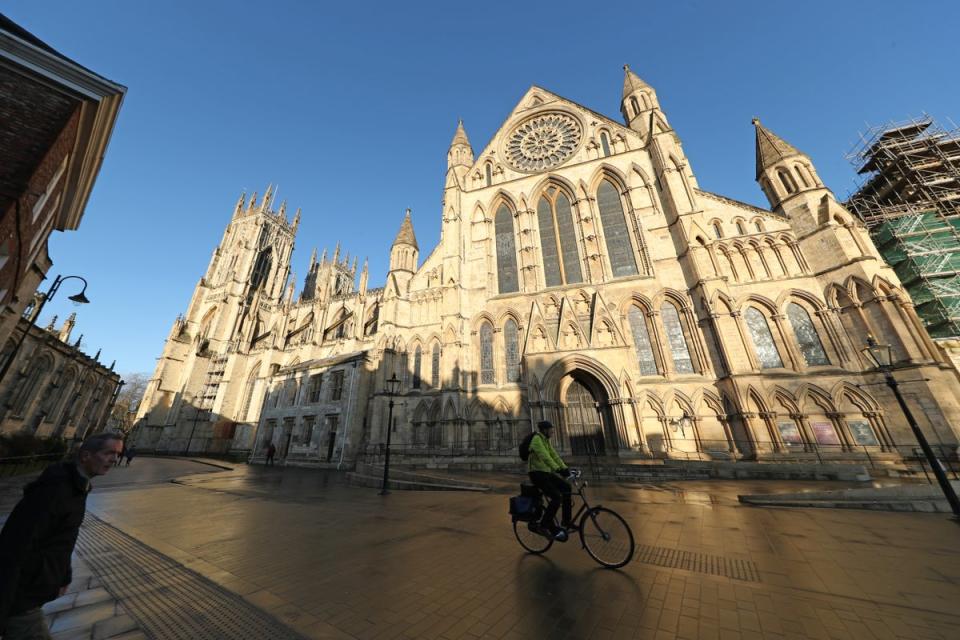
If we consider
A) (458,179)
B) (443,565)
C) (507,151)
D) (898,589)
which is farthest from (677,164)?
(443,565)

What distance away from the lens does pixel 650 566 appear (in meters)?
3.97

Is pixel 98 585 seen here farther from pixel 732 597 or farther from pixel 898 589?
pixel 898 589

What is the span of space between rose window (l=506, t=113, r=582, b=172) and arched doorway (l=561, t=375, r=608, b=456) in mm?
15315

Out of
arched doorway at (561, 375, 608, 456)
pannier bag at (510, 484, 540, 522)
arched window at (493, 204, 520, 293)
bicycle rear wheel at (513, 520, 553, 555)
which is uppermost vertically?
arched window at (493, 204, 520, 293)

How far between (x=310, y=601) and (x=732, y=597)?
405 cm

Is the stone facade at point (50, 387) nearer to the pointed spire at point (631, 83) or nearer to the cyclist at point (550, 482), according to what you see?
the cyclist at point (550, 482)

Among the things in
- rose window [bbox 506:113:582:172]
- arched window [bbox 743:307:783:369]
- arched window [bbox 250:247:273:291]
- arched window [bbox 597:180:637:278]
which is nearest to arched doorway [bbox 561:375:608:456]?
arched window [bbox 597:180:637:278]

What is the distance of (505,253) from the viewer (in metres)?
22.0

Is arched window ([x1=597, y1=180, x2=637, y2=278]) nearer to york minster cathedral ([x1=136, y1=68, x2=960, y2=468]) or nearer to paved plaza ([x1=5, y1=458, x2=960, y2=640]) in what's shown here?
york minster cathedral ([x1=136, y1=68, x2=960, y2=468])

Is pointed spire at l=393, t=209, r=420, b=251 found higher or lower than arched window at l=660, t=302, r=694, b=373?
higher

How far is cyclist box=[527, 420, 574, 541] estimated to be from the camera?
430cm

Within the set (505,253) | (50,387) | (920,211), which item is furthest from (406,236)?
(920,211)

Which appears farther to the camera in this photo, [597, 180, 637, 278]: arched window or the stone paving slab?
[597, 180, 637, 278]: arched window

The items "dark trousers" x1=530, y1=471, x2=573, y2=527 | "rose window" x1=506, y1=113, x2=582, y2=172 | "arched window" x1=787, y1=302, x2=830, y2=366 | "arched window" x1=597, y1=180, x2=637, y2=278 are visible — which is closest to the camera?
"dark trousers" x1=530, y1=471, x2=573, y2=527
